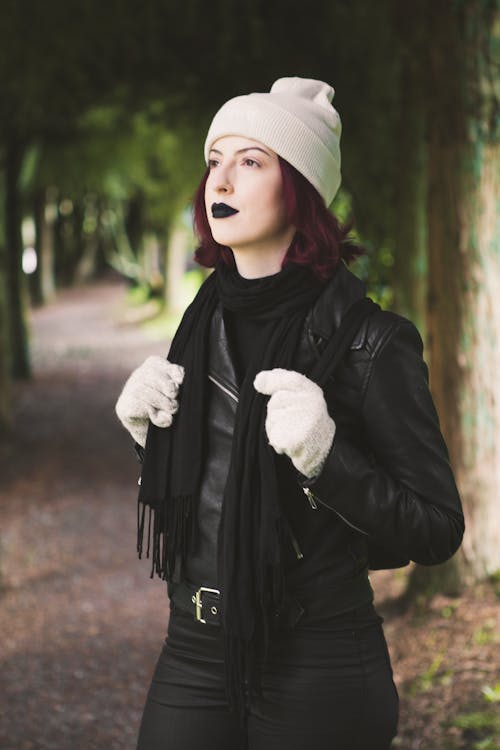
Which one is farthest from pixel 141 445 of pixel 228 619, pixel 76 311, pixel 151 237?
pixel 151 237

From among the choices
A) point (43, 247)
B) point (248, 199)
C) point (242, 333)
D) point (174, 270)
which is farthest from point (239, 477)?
point (43, 247)

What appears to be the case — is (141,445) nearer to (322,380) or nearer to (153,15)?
(322,380)

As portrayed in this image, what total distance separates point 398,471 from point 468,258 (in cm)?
375

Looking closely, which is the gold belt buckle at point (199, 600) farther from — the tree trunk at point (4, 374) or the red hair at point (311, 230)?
the tree trunk at point (4, 374)

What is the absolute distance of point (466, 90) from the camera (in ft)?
18.7

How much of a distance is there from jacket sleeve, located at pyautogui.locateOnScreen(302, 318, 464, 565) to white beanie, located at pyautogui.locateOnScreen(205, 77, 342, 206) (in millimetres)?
432

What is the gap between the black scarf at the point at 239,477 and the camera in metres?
2.24

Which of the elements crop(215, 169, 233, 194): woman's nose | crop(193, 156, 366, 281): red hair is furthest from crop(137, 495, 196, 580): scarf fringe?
crop(215, 169, 233, 194): woman's nose

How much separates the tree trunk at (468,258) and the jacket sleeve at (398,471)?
11.8ft

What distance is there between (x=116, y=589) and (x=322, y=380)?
5.88 metres

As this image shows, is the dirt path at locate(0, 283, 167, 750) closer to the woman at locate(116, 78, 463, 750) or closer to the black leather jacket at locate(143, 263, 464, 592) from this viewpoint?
the woman at locate(116, 78, 463, 750)

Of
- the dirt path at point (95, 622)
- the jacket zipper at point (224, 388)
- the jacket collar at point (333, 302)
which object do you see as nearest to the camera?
the jacket collar at point (333, 302)

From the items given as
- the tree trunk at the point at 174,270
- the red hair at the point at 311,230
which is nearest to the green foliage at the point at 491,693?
the red hair at the point at 311,230

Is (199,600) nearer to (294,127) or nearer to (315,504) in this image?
(315,504)
